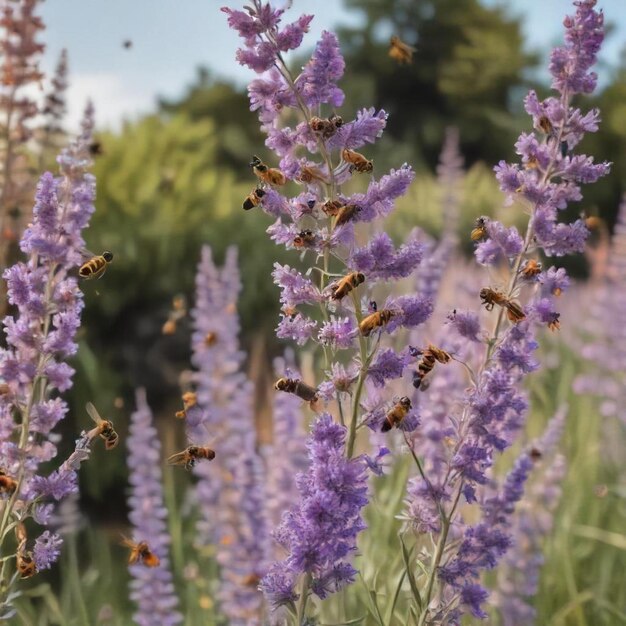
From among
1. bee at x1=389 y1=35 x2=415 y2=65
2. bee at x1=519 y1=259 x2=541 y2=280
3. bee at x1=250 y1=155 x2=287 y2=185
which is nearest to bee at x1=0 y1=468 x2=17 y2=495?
bee at x1=250 y1=155 x2=287 y2=185

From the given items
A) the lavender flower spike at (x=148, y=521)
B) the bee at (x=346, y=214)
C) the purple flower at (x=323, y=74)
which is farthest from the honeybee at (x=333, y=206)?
the lavender flower spike at (x=148, y=521)

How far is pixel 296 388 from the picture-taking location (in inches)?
91.0

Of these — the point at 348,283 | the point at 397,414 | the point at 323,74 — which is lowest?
the point at 397,414

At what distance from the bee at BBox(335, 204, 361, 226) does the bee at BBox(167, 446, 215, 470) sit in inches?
50.4

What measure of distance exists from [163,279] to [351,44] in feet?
129

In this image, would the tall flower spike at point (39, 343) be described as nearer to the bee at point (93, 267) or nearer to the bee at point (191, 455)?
the bee at point (93, 267)

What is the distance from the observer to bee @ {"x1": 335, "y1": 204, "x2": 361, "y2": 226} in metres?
2.16

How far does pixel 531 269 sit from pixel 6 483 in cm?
141

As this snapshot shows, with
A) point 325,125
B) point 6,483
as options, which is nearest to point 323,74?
point 325,125

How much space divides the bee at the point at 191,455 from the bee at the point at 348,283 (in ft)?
4.01

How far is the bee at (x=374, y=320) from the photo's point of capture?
7.01 ft

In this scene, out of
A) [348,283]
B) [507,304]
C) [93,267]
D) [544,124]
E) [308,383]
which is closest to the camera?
[348,283]

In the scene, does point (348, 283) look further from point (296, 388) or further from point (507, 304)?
point (507, 304)

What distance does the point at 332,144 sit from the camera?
2.25 m
